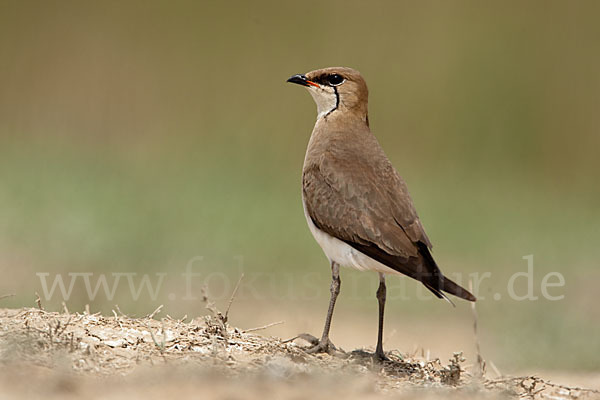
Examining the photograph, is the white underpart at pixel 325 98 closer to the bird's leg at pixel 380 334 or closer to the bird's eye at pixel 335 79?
the bird's eye at pixel 335 79

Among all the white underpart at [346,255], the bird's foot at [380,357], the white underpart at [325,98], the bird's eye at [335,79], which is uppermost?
the bird's eye at [335,79]

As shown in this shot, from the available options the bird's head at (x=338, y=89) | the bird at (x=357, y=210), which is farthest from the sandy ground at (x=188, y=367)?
the bird's head at (x=338, y=89)

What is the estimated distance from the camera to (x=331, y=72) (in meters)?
6.15

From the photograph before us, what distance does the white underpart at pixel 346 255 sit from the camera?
5207 millimetres

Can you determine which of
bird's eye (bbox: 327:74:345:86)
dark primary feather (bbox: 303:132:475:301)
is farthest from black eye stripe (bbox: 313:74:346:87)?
dark primary feather (bbox: 303:132:475:301)

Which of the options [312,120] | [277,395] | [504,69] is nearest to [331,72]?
[277,395]

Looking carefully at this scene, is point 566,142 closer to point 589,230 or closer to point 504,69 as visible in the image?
point 504,69

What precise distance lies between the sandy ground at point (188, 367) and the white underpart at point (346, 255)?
56 cm

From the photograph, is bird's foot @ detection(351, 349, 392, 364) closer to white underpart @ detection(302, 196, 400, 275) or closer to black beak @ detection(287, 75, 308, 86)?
white underpart @ detection(302, 196, 400, 275)

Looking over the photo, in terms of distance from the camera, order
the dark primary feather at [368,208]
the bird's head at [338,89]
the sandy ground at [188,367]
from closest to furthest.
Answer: the sandy ground at [188,367] → the dark primary feather at [368,208] → the bird's head at [338,89]

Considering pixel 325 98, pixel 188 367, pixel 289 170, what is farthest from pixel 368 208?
pixel 289 170

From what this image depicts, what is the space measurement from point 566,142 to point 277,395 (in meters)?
13.0

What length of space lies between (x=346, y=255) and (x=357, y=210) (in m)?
0.28

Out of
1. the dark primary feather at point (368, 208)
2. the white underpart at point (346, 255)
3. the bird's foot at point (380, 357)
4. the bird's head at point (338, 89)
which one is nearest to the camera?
the dark primary feather at point (368, 208)
